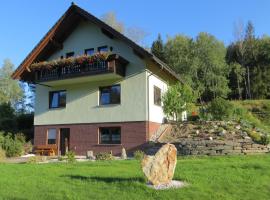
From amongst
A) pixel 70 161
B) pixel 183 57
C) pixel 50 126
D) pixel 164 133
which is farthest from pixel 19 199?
pixel 183 57

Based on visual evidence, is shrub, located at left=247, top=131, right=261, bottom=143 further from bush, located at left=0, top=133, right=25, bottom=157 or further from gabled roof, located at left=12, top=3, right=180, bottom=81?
bush, located at left=0, top=133, right=25, bottom=157

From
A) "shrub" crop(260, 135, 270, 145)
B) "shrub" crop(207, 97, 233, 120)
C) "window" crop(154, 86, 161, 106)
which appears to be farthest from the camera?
"shrub" crop(207, 97, 233, 120)

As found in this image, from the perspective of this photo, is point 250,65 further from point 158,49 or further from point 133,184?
point 133,184

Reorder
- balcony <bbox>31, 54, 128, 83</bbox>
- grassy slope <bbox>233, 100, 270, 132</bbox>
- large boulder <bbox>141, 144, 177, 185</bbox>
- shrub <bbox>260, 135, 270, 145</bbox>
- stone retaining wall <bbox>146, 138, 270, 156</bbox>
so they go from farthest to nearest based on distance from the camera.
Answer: grassy slope <bbox>233, 100, 270, 132</bbox>
balcony <bbox>31, 54, 128, 83</bbox>
shrub <bbox>260, 135, 270, 145</bbox>
stone retaining wall <bbox>146, 138, 270, 156</bbox>
large boulder <bbox>141, 144, 177, 185</bbox>

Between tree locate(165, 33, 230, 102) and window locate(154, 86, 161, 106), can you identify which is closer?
window locate(154, 86, 161, 106)

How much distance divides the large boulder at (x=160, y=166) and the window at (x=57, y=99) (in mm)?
16576

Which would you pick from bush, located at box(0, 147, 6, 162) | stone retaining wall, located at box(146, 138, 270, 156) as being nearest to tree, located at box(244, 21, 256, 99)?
stone retaining wall, located at box(146, 138, 270, 156)

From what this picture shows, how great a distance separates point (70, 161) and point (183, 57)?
119 feet

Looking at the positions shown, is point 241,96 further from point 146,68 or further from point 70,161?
point 70,161

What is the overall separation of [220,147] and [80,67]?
10299 millimetres

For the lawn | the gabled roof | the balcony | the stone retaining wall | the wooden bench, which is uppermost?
the gabled roof

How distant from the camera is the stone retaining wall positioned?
1622 cm

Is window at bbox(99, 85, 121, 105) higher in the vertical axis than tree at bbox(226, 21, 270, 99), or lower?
lower

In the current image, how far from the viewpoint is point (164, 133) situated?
21.2 m
